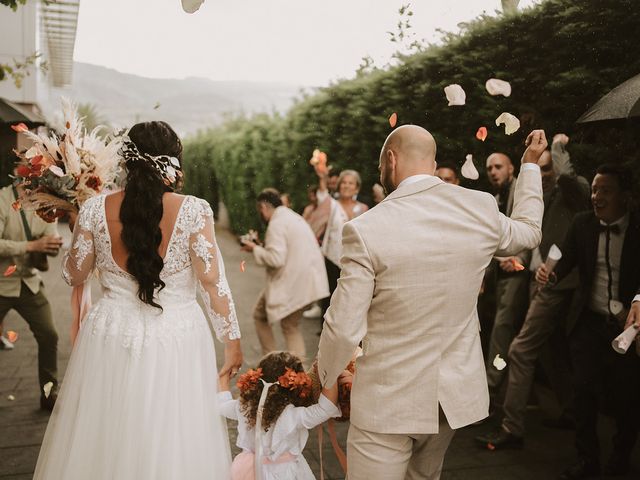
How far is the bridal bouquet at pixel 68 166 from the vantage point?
364cm

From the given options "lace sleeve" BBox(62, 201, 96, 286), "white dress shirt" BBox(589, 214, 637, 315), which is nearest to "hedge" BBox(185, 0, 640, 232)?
"white dress shirt" BBox(589, 214, 637, 315)

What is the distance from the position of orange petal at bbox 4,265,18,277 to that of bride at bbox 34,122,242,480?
241cm

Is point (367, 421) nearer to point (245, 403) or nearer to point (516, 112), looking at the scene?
point (245, 403)

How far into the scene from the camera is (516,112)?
6.18 metres

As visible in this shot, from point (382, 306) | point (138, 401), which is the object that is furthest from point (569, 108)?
point (138, 401)

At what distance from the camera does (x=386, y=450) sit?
2.66m

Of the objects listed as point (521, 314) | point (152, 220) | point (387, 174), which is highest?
point (387, 174)

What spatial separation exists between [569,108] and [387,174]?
3.54 metres

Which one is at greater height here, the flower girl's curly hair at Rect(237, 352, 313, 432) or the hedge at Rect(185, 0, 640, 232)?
the hedge at Rect(185, 0, 640, 232)

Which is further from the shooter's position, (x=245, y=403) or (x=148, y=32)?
(x=148, y=32)

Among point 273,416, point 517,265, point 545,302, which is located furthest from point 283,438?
point 517,265

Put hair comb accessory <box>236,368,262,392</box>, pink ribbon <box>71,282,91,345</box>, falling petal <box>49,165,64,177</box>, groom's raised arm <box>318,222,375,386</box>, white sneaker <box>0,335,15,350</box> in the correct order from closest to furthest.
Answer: groom's raised arm <box>318,222,375,386</box> < hair comb accessory <box>236,368,262,392</box> < falling petal <box>49,165,64,177</box> < pink ribbon <box>71,282,91,345</box> < white sneaker <box>0,335,15,350</box>

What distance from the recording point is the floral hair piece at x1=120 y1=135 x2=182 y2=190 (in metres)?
3.10

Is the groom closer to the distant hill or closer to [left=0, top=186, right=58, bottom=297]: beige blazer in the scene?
[left=0, top=186, right=58, bottom=297]: beige blazer
